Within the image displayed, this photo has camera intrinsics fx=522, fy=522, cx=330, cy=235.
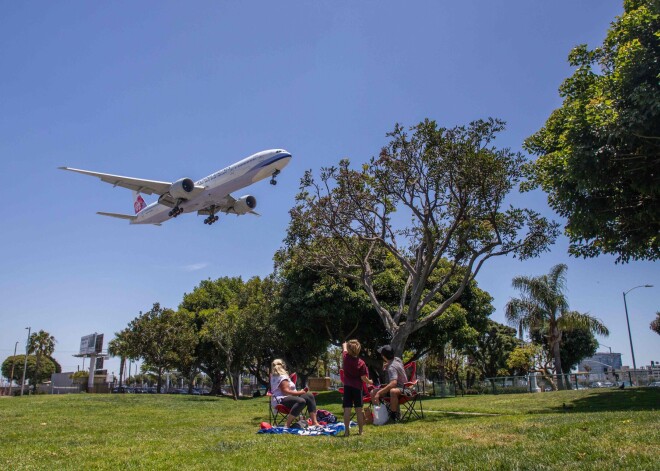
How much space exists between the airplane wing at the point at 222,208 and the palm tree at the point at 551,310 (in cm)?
2027

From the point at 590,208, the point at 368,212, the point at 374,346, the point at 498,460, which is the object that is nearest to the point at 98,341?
the point at 374,346

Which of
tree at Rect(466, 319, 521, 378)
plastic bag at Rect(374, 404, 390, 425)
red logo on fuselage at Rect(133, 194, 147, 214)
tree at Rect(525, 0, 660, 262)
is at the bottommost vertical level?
plastic bag at Rect(374, 404, 390, 425)

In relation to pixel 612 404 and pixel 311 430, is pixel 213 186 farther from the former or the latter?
pixel 311 430

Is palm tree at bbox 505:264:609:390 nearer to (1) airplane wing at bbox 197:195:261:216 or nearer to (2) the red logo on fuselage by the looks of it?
(1) airplane wing at bbox 197:195:261:216

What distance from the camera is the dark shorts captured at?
331 inches

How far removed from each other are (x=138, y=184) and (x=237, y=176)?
19.6 feet

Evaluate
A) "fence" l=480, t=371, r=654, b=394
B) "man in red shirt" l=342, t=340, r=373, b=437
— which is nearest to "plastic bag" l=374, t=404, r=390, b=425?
"man in red shirt" l=342, t=340, r=373, b=437

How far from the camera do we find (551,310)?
35.1 meters

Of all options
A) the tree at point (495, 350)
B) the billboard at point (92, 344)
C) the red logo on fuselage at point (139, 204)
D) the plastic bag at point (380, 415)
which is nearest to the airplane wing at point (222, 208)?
the red logo on fuselage at point (139, 204)

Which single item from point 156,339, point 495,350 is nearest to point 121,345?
point 156,339

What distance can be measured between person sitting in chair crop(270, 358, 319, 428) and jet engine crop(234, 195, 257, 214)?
24.7 meters

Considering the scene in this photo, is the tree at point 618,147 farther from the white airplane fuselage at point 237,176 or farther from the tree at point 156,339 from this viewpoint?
the tree at point 156,339

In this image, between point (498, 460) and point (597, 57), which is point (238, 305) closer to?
point (597, 57)

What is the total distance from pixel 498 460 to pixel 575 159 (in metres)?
9.66
